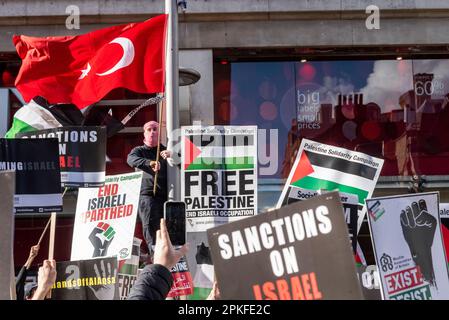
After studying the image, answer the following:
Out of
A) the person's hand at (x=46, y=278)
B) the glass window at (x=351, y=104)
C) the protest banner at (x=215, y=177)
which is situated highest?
the glass window at (x=351, y=104)

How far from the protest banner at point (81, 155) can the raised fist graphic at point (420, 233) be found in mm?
2698

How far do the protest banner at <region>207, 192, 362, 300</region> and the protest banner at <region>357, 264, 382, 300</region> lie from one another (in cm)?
381

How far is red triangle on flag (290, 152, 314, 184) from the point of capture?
7.06m

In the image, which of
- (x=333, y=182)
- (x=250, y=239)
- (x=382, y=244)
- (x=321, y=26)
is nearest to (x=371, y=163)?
(x=333, y=182)

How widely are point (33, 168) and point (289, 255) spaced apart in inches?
146

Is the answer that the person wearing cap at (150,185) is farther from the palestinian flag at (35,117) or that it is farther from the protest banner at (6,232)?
the protest banner at (6,232)

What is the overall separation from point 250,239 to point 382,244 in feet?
9.38

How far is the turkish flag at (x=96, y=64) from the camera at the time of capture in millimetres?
7941

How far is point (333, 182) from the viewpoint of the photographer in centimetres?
696

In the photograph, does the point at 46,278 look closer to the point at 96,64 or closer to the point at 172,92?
the point at 172,92

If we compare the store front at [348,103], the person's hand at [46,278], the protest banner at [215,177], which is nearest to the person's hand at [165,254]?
the person's hand at [46,278]

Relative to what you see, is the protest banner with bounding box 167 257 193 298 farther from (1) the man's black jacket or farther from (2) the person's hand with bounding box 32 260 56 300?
(2) the person's hand with bounding box 32 260 56 300

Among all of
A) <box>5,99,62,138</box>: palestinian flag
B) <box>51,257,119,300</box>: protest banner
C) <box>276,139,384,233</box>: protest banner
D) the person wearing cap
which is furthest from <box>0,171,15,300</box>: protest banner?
the person wearing cap

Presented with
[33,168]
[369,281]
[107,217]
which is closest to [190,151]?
[107,217]
